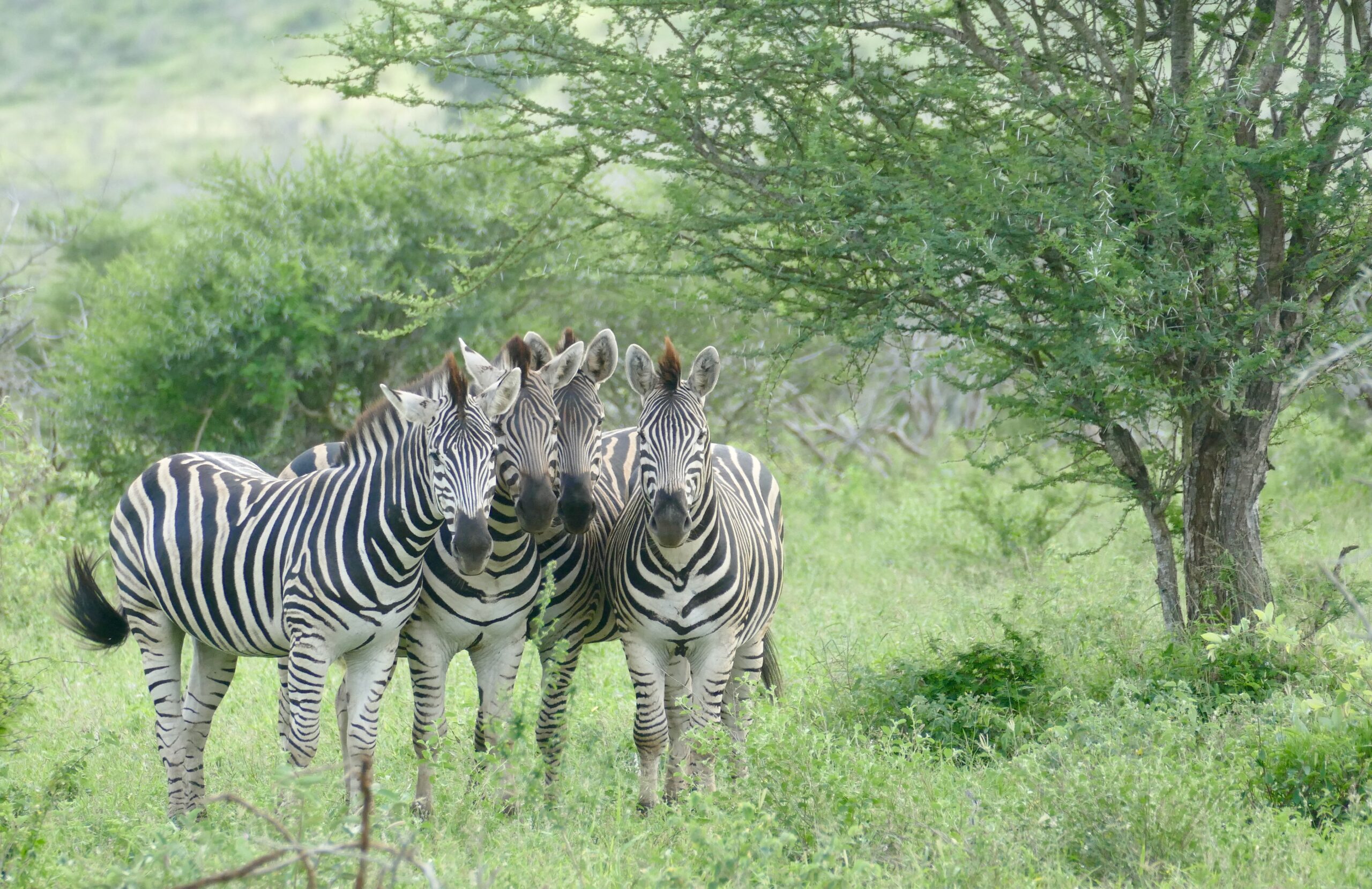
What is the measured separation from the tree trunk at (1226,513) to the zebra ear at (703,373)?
2670mm

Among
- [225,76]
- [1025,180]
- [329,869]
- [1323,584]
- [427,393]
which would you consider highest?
[1025,180]

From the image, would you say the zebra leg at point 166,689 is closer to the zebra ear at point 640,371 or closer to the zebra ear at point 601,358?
the zebra ear at point 601,358

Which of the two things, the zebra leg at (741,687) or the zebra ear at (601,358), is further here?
the zebra leg at (741,687)

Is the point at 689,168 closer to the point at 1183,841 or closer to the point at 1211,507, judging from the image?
the point at 1211,507

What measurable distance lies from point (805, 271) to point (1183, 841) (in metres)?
3.52

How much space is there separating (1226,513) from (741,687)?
8.88ft

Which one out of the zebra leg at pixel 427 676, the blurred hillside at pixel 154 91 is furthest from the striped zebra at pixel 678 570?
the blurred hillside at pixel 154 91

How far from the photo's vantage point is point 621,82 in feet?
20.5

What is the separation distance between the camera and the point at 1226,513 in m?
6.42

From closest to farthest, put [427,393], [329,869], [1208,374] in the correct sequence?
[329,869]
[427,393]
[1208,374]

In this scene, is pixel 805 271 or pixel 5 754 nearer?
pixel 5 754

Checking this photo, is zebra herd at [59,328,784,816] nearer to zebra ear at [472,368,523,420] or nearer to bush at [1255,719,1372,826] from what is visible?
zebra ear at [472,368,523,420]

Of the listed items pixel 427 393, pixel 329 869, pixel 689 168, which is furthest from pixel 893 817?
pixel 689 168

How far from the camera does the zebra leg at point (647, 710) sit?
5.18 metres
